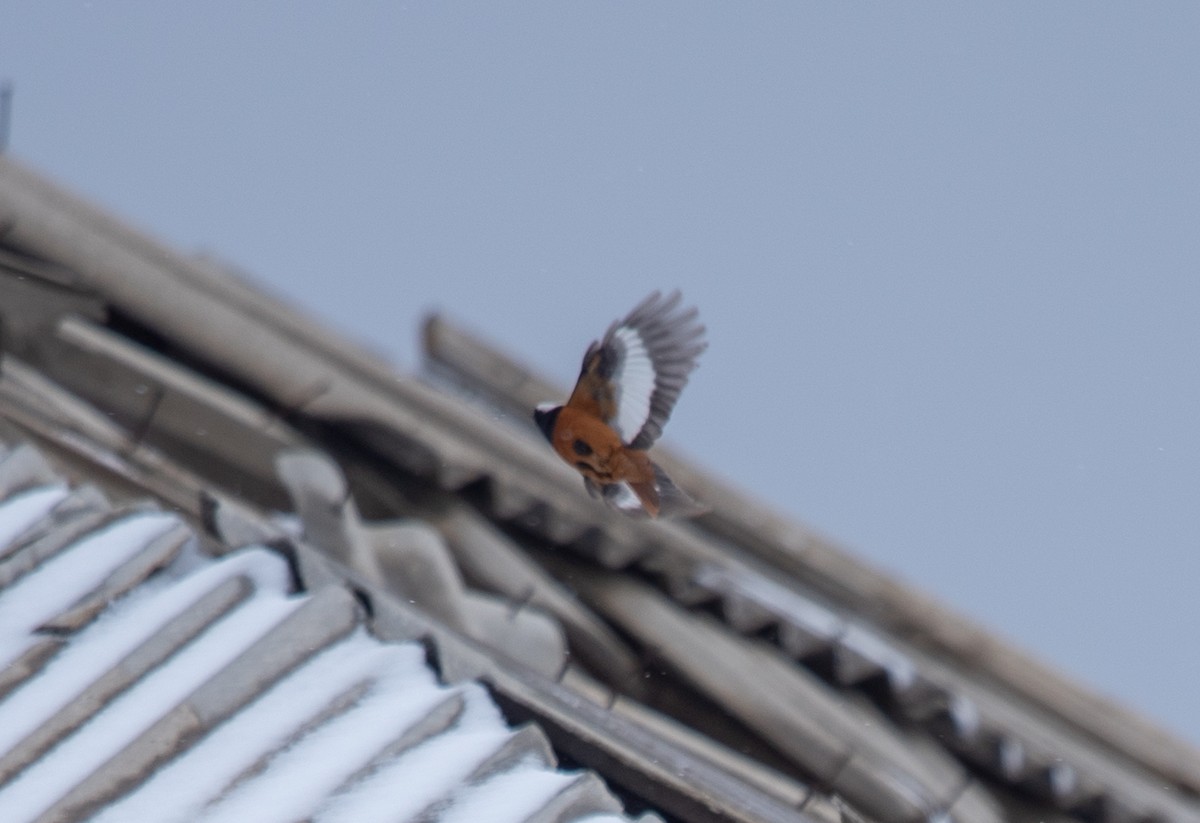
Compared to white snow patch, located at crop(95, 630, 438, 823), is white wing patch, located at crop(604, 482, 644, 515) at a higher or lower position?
higher

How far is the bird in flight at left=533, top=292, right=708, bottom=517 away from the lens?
277 centimetres

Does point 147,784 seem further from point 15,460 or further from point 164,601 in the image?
point 15,460

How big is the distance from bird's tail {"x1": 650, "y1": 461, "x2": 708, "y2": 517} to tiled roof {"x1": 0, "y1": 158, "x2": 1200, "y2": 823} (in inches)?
20.6

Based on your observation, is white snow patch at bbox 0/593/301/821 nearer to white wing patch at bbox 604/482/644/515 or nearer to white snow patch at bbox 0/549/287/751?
white snow patch at bbox 0/549/287/751

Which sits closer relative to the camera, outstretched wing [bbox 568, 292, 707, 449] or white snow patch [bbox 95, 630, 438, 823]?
white snow patch [bbox 95, 630, 438, 823]

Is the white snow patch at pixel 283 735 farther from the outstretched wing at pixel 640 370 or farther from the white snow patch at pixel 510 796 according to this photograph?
the outstretched wing at pixel 640 370

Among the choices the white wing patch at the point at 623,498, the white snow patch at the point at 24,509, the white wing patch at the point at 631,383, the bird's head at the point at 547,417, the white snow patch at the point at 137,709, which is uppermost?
the white wing patch at the point at 631,383

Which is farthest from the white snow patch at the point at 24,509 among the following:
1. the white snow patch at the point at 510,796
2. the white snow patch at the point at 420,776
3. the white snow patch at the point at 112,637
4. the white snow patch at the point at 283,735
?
the white snow patch at the point at 510,796

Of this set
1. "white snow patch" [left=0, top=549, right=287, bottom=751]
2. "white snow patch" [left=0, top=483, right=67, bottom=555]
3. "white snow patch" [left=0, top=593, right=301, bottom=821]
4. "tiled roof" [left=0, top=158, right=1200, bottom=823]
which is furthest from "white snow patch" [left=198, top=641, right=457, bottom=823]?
"tiled roof" [left=0, top=158, right=1200, bottom=823]

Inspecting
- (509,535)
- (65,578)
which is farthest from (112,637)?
(509,535)

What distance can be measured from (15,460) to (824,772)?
1.96m

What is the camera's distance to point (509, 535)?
14.7 feet

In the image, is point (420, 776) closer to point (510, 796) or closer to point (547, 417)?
point (510, 796)

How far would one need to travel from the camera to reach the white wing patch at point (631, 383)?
2770 mm
